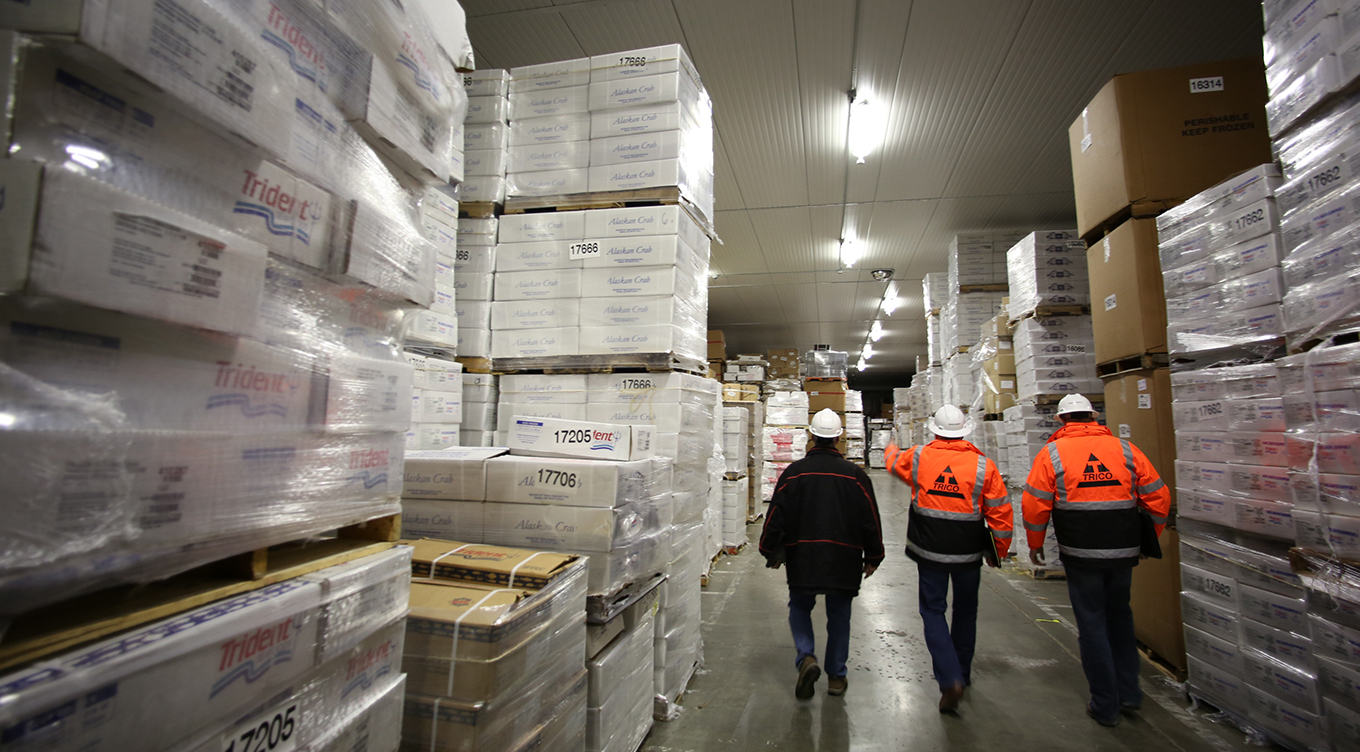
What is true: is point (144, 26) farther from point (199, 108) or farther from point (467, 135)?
point (467, 135)

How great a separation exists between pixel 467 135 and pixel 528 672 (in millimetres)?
3463

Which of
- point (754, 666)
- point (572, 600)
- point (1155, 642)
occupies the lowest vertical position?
point (754, 666)

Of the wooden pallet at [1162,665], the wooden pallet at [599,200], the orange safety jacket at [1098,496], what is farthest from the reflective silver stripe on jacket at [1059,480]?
the wooden pallet at [599,200]

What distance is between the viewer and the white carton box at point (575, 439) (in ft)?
8.70

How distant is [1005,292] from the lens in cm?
833

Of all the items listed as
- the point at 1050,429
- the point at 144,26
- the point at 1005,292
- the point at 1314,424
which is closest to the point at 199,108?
the point at 144,26

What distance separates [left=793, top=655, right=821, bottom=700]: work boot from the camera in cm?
350

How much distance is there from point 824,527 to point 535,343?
2.20m

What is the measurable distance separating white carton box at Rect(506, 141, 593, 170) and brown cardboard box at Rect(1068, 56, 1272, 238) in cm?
379

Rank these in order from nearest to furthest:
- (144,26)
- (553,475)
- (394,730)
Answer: (144,26) < (394,730) < (553,475)

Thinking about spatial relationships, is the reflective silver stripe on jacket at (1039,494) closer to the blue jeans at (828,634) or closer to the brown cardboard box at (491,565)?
the blue jeans at (828,634)

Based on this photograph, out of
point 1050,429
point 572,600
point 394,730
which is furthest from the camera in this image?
point 1050,429

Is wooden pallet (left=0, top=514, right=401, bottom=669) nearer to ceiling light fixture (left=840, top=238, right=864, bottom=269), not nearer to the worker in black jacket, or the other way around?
the worker in black jacket

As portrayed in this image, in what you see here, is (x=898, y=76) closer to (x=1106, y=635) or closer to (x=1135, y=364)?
(x=1135, y=364)
